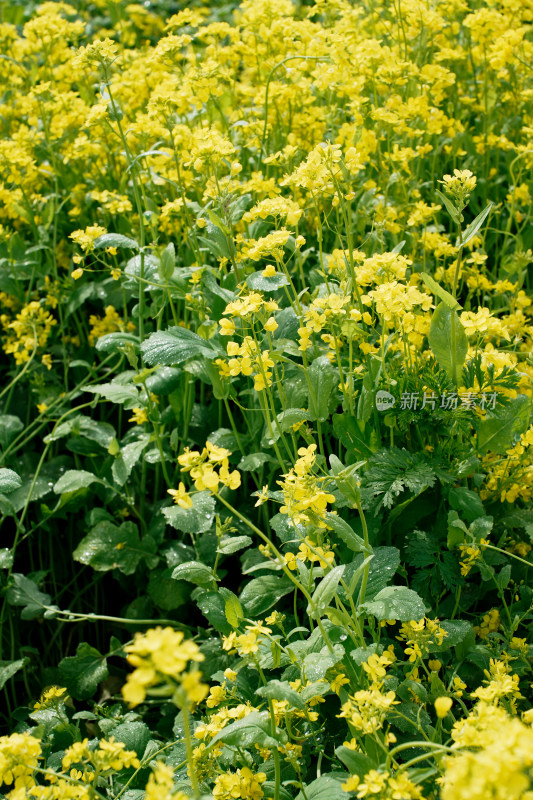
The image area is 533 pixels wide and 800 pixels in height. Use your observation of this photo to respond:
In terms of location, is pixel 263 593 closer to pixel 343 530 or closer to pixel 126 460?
pixel 343 530

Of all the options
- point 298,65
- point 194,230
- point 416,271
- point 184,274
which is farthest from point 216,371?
point 298,65

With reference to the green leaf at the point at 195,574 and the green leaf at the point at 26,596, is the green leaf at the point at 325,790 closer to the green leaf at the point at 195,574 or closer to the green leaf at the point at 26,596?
the green leaf at the point at 195,574

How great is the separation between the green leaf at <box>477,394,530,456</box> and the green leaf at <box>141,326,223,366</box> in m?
0.66

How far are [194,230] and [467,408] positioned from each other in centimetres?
95

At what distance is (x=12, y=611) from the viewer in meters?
2.26

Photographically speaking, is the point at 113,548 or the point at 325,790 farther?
the point at 113,548

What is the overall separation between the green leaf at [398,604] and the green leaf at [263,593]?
0.32m

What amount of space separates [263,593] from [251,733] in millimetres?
415

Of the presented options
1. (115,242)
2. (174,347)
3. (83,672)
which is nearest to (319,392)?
(174,347)

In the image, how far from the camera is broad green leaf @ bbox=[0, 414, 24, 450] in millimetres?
2312

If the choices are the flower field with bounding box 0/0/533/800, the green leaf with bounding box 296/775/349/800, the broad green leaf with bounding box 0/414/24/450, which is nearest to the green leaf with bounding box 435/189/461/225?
the flower field with bounding box 0/0/533/800

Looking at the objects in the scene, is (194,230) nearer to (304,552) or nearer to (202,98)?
(202,98)

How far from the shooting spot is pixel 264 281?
6.08 feet

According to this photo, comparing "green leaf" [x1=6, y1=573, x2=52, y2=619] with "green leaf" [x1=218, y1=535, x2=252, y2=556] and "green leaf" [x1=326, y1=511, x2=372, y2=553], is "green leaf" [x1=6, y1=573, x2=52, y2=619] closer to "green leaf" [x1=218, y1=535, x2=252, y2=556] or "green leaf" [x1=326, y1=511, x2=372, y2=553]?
"green leaf" [x1=218, y1=535, x2=252, y2=556]
